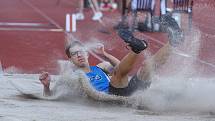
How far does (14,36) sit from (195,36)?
7.21 metres

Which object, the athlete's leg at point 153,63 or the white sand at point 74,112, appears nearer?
the white sand at point 74,112

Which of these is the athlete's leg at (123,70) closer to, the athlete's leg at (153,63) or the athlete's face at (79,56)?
the athlete's leg at (153,63)

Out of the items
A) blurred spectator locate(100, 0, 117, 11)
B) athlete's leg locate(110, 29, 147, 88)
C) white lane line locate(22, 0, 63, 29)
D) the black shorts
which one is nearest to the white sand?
the black shorts

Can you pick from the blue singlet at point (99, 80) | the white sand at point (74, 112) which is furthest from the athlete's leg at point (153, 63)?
the blue singlet at point (99, 80)

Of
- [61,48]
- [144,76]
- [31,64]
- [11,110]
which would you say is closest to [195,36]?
[144,76]

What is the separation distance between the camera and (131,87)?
5.78 metres

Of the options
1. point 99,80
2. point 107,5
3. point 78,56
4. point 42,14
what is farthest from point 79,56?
point 107,5

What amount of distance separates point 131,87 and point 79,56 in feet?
2.02

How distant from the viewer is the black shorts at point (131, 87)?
5.72m

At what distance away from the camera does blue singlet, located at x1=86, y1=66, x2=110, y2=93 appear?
5.94 meters

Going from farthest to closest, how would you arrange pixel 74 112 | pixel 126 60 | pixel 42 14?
pixel 42 14 < pixel 126 60 < pixel 74 112

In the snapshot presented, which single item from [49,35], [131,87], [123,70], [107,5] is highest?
[123,70]

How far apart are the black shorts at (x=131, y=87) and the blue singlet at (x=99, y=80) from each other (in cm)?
12

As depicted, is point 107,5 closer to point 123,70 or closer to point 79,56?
point 79,56
